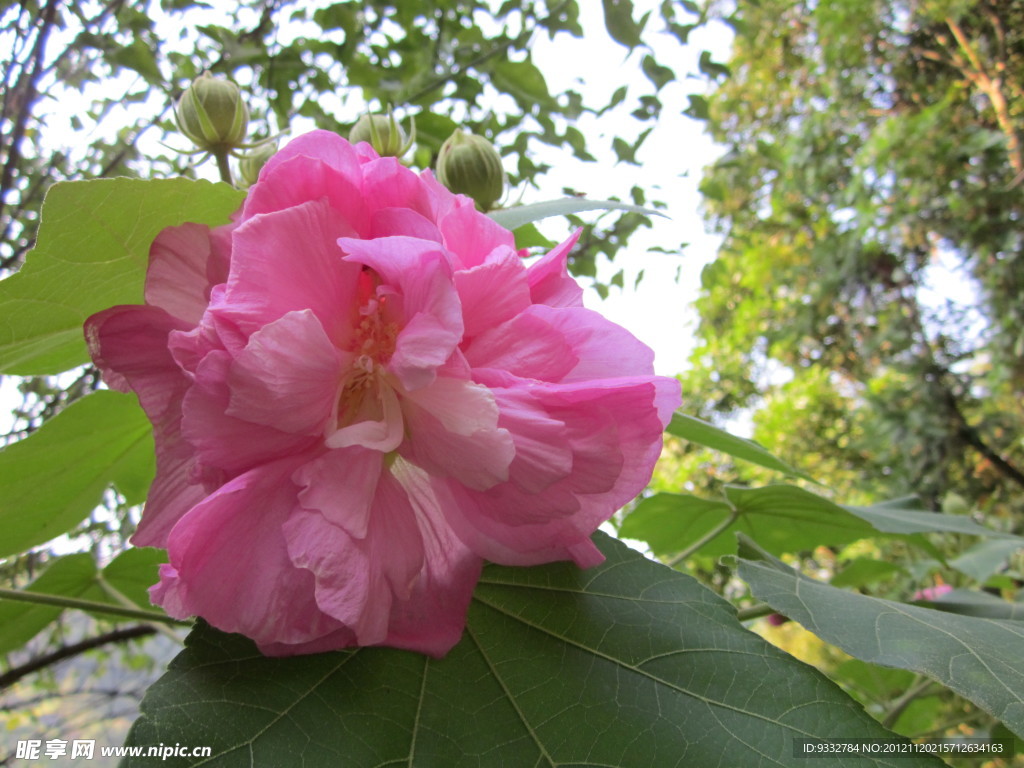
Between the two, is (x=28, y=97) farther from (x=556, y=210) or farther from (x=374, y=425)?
(x=374, y=425)

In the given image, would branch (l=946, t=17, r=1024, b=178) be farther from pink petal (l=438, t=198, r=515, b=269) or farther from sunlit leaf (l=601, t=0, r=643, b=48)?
pink petal (l=438, t=198, r=515, b=269)

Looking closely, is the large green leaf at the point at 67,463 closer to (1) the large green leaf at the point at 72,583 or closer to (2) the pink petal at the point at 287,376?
(1) the large green leaf at the point at 72,583

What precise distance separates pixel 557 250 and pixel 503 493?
15cm

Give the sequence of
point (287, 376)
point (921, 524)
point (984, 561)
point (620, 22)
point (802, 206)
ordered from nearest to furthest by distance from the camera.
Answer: point (287, 376), point (921, 524), point (984, 561), point (620, 22), point (802, 206)

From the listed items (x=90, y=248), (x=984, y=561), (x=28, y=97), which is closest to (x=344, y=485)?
(x=90, y=248)

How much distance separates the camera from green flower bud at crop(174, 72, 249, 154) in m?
0.60

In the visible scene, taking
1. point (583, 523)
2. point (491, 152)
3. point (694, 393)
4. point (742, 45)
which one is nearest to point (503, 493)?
point (583, 523)

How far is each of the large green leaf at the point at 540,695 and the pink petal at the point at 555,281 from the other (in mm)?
168

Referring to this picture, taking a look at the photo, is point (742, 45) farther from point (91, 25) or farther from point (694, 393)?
point (91, 25)

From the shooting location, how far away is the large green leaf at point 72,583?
0.78m

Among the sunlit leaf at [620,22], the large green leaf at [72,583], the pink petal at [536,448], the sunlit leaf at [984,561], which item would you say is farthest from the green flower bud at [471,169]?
the sunlit leaf at [984,561]

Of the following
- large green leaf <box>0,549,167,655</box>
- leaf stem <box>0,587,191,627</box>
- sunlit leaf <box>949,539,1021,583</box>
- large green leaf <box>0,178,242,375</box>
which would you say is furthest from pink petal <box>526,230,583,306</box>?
sunlit leaf <box>949,539,1021,583</box>

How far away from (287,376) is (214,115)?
399mm

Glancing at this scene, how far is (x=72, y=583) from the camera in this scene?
0.82m
